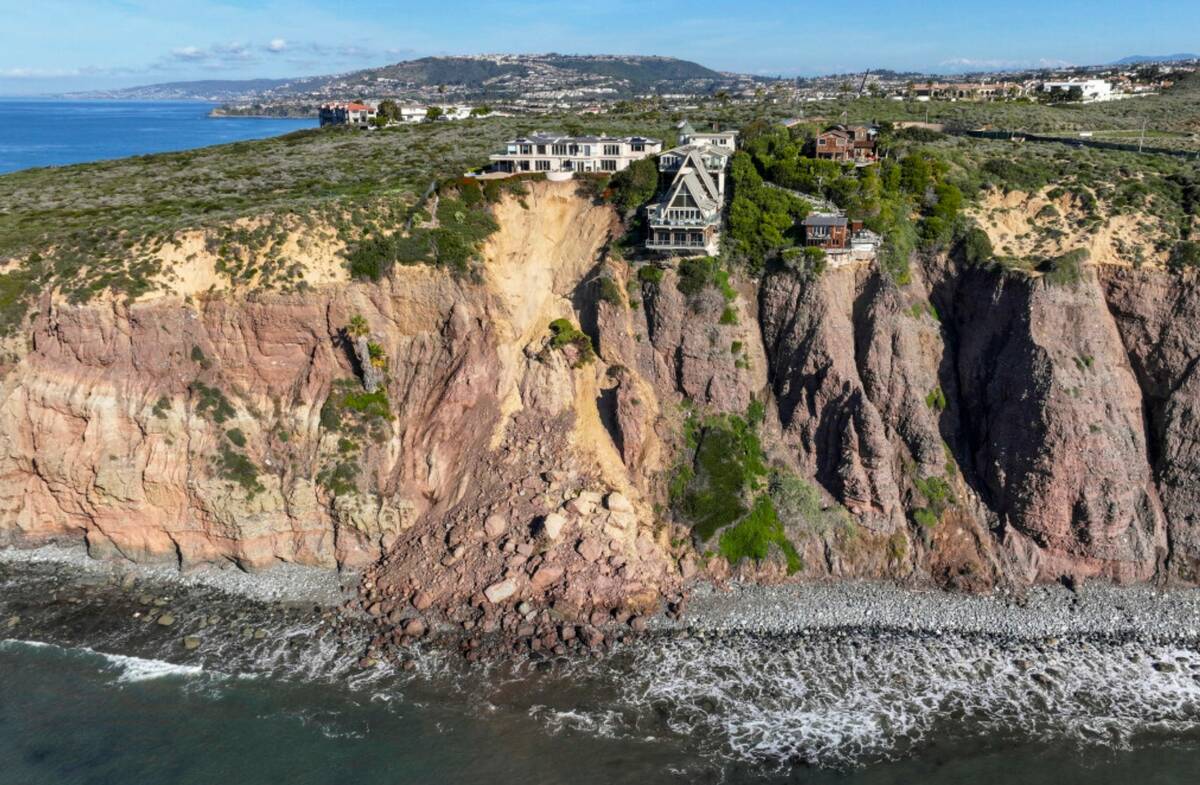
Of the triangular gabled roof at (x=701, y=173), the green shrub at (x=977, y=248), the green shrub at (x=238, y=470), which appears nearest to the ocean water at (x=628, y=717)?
the green shrub at (x=238, y=470)

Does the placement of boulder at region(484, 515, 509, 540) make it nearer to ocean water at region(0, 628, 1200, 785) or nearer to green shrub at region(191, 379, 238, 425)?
ocean water at region(0, 628, 1200, 785)

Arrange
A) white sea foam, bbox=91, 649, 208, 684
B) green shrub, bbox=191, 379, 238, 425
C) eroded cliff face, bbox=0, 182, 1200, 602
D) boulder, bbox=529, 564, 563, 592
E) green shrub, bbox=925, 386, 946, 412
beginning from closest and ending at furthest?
white sea foam, bbox=91, 649, 208, 684
boulder, bbox=529, 564, 563, 592
eroded cliff face, bbox=0, 182, 1200, 602
green shrub, bbox=191, 379, 238, 425
green shrub, bbox=925, 386, 946, 412

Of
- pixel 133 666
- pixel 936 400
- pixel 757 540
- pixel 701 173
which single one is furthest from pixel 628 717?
pixel 701 173

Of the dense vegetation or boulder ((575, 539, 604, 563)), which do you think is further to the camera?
the dense vegetation

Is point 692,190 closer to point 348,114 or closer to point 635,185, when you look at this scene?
point 635,185

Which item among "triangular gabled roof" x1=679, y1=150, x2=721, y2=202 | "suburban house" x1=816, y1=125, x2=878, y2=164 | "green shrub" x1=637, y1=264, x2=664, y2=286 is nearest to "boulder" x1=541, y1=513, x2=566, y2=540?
"green shrub" x1=637, y1=264, x2=664, y2=286
